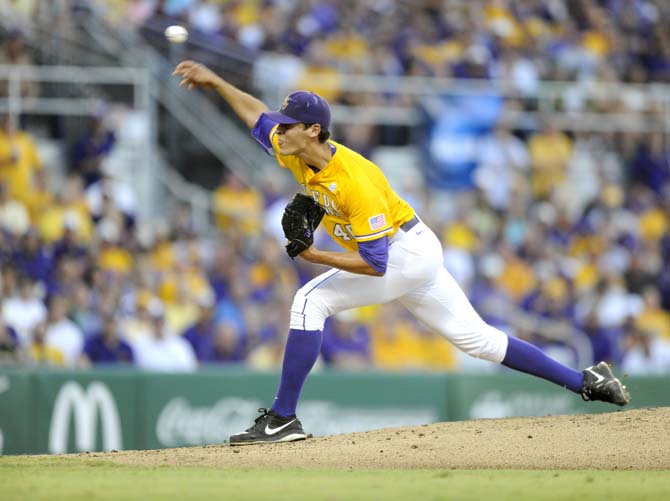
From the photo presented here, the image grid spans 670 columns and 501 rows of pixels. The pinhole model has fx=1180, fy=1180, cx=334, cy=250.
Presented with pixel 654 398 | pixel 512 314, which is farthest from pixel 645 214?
pixel 654 398

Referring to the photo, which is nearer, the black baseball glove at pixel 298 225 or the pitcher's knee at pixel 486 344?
the black baseball glove at pixel 298 225

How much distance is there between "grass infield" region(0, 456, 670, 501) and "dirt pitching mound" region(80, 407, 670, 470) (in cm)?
25

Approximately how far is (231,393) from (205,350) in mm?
1172

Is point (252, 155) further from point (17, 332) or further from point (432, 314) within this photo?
point (432, 314)

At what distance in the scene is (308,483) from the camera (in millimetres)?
5402

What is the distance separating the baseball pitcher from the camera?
6.19 meters

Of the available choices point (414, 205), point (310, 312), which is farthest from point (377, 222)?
point (414, 205)

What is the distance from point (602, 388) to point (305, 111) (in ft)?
7.73

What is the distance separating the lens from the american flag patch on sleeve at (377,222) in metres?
6.15

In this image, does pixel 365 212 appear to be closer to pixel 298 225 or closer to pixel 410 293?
pixel 298 225

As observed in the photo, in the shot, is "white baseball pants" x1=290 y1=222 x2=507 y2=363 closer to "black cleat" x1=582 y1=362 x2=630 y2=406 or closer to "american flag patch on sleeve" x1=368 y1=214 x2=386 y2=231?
"american flag patch on sleeve" x1=368 y1=214 x2=386 y2=231

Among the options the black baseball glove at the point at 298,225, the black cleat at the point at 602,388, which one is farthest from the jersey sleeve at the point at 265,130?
the black cleat at the point at 602,388

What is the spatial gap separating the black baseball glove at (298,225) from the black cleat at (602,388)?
188cm

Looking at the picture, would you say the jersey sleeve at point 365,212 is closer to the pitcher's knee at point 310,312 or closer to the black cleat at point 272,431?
the pitcher's knee at point 310,312
